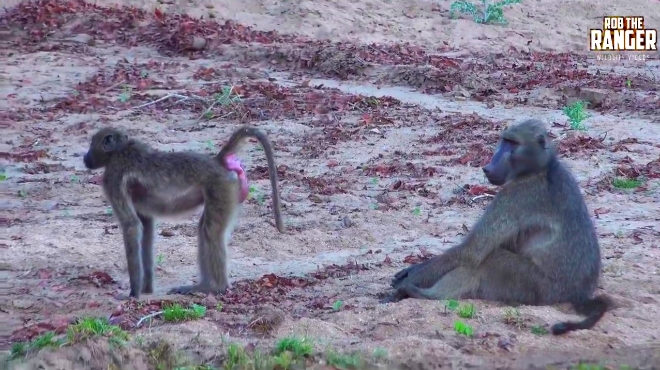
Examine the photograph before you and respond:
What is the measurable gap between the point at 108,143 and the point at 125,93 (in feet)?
22.4

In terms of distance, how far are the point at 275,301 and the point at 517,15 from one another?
16.0 m

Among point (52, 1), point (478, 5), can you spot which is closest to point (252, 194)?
point (52, 1)

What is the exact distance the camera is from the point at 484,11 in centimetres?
2016

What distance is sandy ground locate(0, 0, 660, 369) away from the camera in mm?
5688

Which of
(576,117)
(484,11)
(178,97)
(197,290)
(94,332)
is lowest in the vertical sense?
(197,290)

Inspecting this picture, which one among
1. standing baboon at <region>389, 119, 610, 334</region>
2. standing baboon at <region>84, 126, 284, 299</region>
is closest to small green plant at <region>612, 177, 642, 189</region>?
standing baboon at <region>389, 119, 610, 334</region>

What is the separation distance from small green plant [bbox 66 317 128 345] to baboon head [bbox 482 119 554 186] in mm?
2305

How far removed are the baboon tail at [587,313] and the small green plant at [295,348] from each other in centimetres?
134

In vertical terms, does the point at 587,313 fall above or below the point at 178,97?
below

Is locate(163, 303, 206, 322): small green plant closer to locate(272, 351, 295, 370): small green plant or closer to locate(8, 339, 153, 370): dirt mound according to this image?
locate(8, 339, 153, 370): dirt mound

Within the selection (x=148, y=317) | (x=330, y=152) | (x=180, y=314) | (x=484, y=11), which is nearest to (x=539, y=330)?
(x=180, y=314)

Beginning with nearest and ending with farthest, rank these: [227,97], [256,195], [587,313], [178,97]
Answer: [587,313]
[256,195]
[227,97]
[178,97]

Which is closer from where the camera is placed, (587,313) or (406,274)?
(587,313)

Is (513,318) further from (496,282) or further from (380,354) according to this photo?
(380,354)
